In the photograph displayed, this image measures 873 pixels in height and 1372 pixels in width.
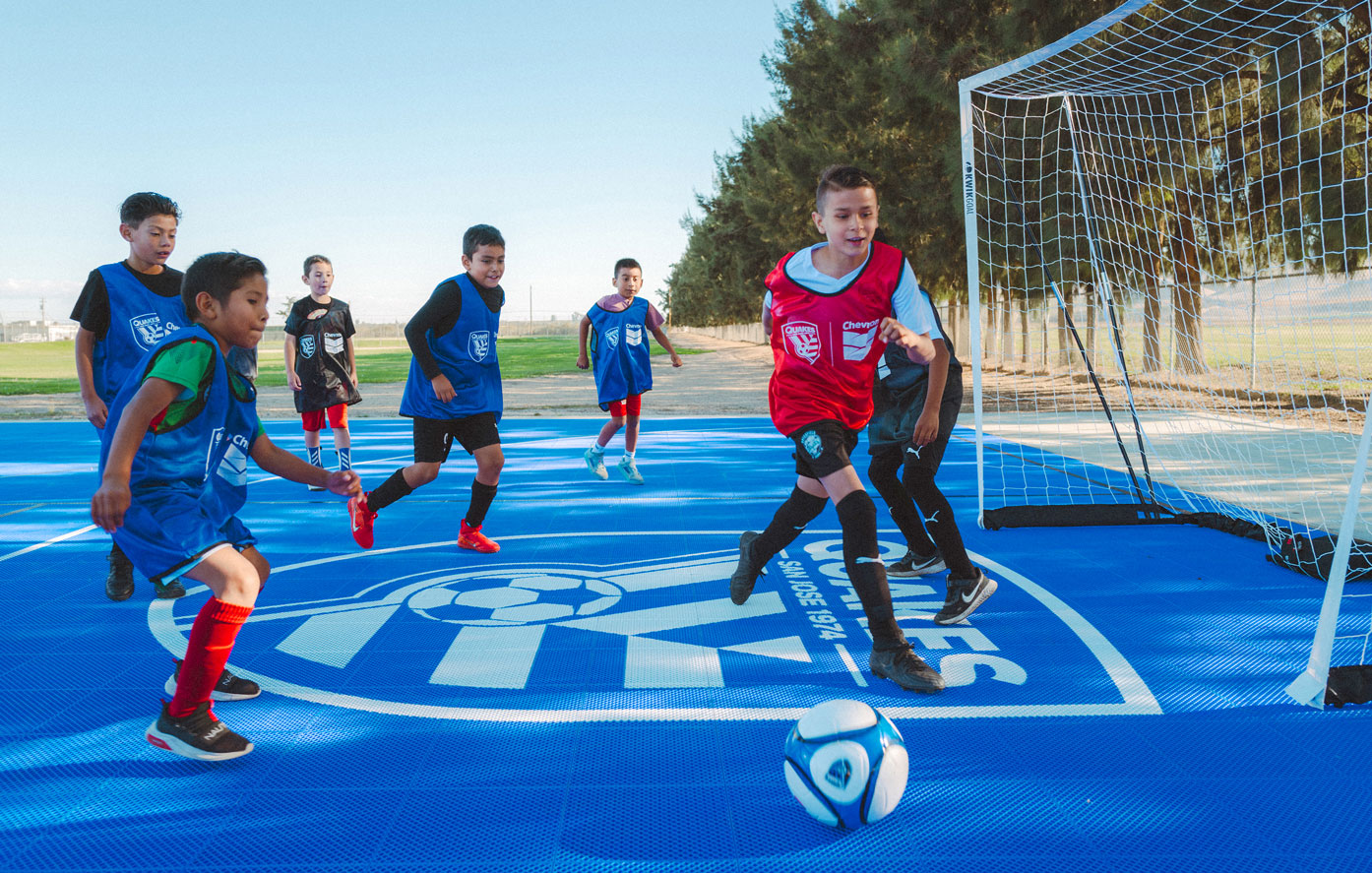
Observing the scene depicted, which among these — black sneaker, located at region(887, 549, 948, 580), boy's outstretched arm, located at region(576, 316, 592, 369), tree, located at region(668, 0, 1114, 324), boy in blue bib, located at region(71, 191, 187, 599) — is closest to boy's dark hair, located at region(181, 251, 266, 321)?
boy in blue bib, located at region(71, 191, 187, 599)

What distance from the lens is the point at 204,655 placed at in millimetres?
2809

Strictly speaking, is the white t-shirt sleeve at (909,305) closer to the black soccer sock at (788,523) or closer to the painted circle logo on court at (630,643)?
the black soccer sock at (788,523)

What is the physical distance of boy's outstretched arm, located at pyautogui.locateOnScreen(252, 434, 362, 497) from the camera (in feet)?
9.90

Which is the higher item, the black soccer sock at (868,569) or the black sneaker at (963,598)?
the black soccer sock at (868,569)

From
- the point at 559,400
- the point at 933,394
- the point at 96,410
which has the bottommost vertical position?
the point at 559,400

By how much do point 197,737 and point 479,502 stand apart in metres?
2.75

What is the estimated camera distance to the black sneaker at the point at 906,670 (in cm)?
326

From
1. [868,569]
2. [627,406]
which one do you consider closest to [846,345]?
[868,569]

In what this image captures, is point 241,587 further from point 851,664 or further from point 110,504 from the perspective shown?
point 851,664

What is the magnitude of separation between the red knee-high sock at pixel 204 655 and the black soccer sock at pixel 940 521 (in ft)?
9.27

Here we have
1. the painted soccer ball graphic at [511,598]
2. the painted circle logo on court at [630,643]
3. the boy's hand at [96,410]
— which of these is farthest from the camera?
the boy's hand at [96,410]

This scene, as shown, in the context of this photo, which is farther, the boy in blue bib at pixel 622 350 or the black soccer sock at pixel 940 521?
the boy in blue bib at pixel 622 350

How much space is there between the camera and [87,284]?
4.56 meters

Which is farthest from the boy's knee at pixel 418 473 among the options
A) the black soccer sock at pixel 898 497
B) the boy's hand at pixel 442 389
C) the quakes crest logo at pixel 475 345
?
the black soccer sock at pixel 898 497
